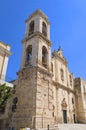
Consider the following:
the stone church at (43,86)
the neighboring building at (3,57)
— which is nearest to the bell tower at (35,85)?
the stone church at (43,86)

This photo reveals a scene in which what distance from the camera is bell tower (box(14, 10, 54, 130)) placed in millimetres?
13984

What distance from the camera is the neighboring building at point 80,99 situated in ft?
79.5

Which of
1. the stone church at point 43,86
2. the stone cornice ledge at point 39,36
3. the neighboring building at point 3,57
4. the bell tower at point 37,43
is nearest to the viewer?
the neighboring building at point 3,57

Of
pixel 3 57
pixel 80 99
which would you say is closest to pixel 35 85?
pixel 3 57

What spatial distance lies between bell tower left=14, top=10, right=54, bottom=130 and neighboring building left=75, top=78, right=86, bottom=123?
10.4m

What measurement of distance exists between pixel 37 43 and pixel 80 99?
44.7 ft

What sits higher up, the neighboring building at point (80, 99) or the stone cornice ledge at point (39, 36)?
the stone cornice ledge at point (39, 36)

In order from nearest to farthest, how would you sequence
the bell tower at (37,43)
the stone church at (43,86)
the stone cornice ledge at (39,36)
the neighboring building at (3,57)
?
the neighboring building at (3,57), the stone church at (43,86), the bell tower at (37,43), the stone cornice ledge at (39,36)

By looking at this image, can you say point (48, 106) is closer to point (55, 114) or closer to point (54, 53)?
point (55, 114)

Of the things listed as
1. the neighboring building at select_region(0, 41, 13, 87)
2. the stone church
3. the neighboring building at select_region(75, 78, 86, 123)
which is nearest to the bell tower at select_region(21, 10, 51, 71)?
the stone church

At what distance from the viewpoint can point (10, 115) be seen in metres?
16.0

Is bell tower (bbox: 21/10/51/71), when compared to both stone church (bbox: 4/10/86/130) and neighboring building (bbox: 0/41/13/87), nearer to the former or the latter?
stone church (bbox: 4/10/86/130)

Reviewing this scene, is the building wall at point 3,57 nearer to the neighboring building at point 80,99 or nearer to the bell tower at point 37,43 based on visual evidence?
the bell tower at point 37,43

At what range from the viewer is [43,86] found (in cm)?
1616
